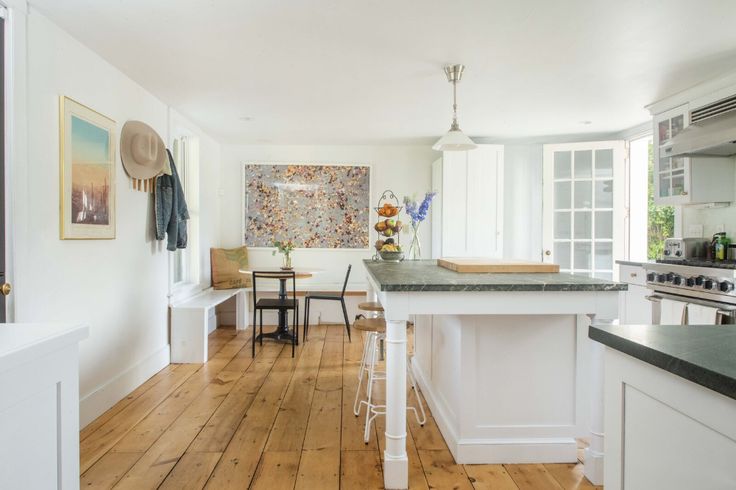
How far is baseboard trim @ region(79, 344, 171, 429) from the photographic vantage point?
271 cm

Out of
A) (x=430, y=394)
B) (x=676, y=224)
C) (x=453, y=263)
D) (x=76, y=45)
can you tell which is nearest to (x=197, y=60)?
(x=76, y=45)

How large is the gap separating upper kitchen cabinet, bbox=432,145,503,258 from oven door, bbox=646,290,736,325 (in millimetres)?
1948

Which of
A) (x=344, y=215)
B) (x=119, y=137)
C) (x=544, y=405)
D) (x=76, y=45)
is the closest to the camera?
(x=544, y=405)

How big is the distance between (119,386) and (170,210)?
140cm

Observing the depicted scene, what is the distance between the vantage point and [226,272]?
17.5 feet

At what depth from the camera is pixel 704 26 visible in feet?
8.00

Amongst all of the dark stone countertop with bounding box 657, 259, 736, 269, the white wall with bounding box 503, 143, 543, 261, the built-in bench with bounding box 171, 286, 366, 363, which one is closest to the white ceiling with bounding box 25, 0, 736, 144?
the white wall with bounding box 503, 143, 543, 261

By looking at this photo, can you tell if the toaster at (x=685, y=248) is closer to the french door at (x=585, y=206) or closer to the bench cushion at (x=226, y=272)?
the french door at (x=585, y=206)

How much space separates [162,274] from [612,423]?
3605 mm

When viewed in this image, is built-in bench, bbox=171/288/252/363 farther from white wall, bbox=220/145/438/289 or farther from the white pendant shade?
the white pendant shade

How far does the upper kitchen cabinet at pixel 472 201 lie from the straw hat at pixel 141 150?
9.78 feet

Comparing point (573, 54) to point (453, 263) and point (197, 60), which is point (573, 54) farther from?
point (197, 60)

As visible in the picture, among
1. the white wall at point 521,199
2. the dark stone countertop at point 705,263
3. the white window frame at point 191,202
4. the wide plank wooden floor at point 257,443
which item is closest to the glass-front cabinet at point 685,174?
the dark stone countertop at point 705,263

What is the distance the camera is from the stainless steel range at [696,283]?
2893 millimetres
